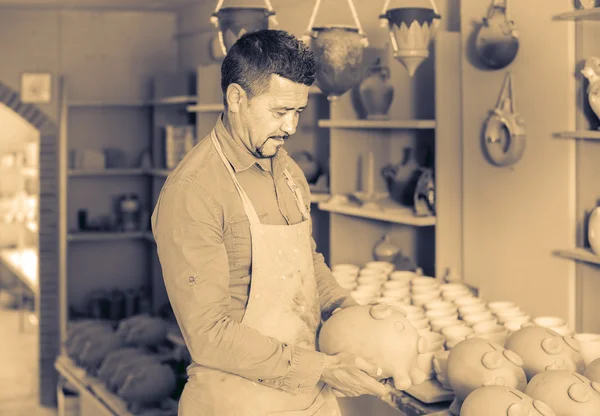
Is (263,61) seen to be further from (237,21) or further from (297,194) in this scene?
(237,21)

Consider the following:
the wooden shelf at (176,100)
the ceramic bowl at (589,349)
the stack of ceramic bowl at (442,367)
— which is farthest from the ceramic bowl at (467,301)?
the wooden shelf at (176,100)

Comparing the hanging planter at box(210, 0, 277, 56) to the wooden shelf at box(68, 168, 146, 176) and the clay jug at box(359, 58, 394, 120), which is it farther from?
the wooden shelf at box(68, 168, 146, 176)

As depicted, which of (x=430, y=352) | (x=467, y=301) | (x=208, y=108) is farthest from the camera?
(x=208, y=108)

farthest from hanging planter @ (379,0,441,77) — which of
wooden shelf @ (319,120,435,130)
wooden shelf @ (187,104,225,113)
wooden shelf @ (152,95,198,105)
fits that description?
wooden shelf @ (152,95,198,105)

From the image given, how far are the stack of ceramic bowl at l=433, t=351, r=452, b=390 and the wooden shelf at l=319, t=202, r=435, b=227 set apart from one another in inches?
32.9

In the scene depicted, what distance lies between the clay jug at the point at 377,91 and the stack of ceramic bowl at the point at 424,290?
0.85 meters

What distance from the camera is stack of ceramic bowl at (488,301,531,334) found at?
9.45 ft

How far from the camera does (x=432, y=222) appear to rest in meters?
3.47

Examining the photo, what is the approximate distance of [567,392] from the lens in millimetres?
2098

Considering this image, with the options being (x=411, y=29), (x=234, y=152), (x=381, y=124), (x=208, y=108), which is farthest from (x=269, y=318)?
(x=208, y=108)

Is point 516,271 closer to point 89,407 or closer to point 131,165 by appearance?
point 89,407

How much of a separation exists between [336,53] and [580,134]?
87 centimetres

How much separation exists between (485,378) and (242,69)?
41.7 inches

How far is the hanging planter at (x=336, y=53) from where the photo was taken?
2994 millimetres
